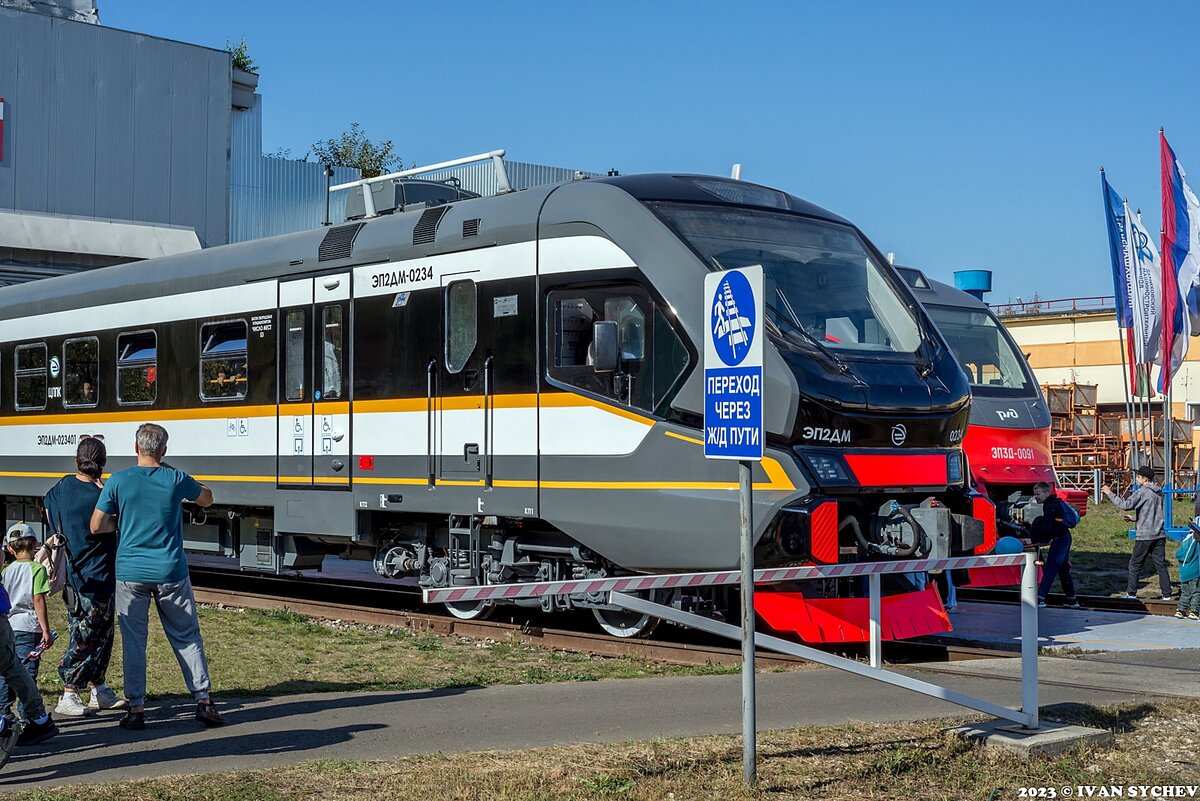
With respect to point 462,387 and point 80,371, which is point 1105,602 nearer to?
point 462,387

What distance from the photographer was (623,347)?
11.3m

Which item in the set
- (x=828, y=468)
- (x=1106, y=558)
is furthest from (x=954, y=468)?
(x=1106, y=558)

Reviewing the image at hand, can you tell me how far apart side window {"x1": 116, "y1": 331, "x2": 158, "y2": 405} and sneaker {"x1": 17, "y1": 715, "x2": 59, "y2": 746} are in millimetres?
8929

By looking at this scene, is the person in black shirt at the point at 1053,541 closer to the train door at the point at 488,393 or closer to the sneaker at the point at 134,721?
the train door at the point at 488,393

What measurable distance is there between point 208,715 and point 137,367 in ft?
30.0

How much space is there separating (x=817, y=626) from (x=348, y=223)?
21.8ft

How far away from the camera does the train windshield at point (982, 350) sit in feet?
62.5

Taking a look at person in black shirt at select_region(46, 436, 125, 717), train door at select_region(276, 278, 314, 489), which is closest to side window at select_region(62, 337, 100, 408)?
train door at select_region(276, 278, 314, 489)

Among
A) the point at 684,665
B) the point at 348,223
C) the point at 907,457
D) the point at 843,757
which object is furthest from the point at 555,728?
the point at 348,223

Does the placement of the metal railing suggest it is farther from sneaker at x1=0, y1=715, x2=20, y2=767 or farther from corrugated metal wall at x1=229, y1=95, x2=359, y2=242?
corrugated metal wall at x1=229, y1=95, x2=359, y2=242

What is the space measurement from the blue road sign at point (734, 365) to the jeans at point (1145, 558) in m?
11.5

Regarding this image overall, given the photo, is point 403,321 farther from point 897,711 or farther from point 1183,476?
point 1183,476

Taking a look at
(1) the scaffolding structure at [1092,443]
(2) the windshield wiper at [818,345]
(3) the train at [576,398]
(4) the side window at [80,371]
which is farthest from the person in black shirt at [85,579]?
(1) the scaffolding structure at [1092,443]

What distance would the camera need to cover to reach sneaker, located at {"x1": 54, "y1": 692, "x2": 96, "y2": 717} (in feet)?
28.0
